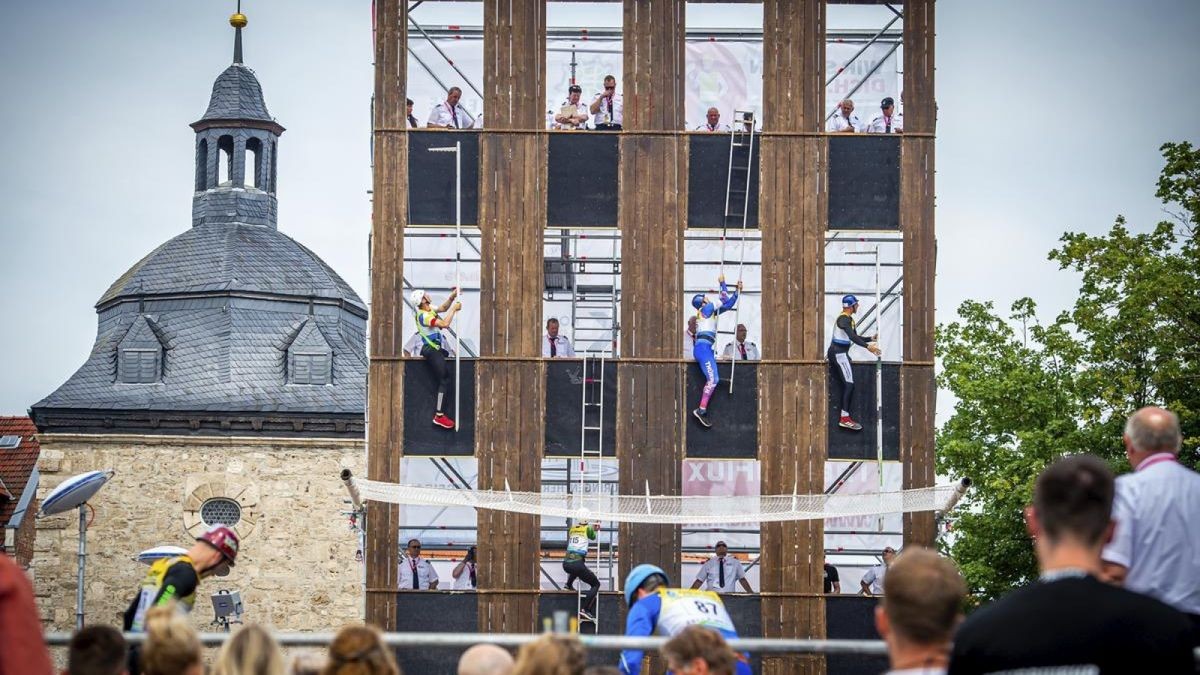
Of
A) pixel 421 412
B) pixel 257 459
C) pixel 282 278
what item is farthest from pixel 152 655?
pixel 282 278

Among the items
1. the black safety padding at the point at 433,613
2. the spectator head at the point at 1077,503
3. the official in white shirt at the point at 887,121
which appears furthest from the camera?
the official in white shirt at the point at 887,121

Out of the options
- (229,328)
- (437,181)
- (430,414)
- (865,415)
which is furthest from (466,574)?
(229,328)

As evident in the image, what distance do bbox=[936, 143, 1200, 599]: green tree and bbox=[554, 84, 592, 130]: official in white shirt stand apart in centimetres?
1400

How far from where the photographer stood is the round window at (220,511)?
6412 centimetres

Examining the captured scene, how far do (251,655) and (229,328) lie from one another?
66.3 m

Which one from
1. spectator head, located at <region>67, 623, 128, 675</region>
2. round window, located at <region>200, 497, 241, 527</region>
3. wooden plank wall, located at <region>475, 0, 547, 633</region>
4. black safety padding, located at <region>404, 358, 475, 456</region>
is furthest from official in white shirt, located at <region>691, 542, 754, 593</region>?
round window, located at <region>200, 497, 241, 527</region>

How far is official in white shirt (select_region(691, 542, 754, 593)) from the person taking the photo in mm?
30578

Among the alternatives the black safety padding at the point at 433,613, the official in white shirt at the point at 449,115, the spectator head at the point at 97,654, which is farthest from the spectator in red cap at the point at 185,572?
the official in white shirt at the point at 449,115

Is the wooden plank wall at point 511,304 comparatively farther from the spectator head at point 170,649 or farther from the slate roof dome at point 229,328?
the slate roof dome at point 229,328

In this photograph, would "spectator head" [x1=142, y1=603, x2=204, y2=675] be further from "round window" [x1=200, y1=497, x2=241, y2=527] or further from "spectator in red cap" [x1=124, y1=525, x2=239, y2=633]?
"round window" [x1=200, y1=497, x2=241, y2=527]

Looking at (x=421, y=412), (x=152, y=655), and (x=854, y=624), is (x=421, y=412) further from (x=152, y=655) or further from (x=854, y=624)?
(x=152, y=655)

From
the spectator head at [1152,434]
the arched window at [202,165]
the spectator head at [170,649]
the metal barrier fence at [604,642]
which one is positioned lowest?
the metal barrier fence at [604,642]

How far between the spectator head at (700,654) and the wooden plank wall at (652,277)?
21.3 metres

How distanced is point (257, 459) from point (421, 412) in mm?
35657
